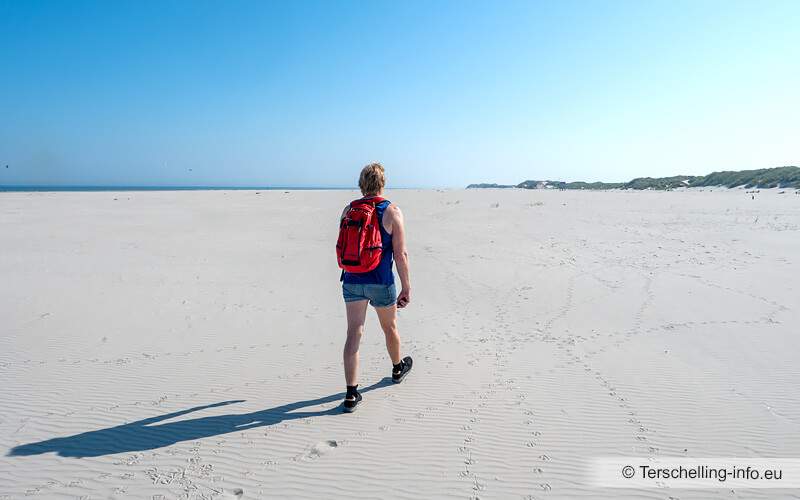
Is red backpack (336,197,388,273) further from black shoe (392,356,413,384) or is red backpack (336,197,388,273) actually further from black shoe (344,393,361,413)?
black shoe (392,356,413,384)

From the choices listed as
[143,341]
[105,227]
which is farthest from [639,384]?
[105,227]

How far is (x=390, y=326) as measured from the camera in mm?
3490

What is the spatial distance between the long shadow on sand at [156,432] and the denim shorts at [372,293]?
1020mm

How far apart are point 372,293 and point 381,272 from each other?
0.64 feet

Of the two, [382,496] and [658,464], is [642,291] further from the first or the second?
[382,496]

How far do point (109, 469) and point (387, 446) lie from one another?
1919 millimetres

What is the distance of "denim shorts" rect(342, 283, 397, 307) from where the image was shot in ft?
10.5

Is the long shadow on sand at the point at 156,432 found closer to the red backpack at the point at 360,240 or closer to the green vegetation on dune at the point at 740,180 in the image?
the red backpack at the point at 360,240

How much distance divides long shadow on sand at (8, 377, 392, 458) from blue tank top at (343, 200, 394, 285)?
3.90ft

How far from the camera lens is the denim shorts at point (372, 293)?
126 inches

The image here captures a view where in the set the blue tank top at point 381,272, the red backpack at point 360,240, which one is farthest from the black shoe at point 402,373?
the red backpack at point 360,240

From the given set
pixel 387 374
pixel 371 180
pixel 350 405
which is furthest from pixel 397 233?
pixel 387 374

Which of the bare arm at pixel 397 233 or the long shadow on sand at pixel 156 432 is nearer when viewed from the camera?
the long shadow on sand at pixel 156 432

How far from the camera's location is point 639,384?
3.79 metres
